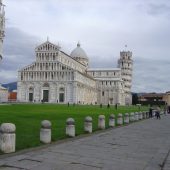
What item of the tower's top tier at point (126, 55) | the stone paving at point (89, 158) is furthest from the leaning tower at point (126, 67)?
the stone paving at point (89, 158)

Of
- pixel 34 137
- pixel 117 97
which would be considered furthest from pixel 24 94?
pixel 34 137

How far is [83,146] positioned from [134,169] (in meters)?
4.34

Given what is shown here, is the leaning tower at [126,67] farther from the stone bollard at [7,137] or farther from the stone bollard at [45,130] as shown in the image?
the stone bollard at [7,137]

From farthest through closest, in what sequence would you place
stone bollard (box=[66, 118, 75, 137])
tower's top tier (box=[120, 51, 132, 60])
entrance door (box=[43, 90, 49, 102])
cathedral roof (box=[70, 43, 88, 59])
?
tower's top tier (box=[120, 51, 132, 60]), cathedral roof (box=[70, 43, 88, 59]), entrance door (box=[43, 90, 49, 102]), stone bollard (box=[66, 118, 75, 137])

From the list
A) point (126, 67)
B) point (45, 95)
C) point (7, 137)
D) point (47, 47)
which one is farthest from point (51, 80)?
point (7, 137)

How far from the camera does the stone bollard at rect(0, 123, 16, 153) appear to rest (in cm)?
1102

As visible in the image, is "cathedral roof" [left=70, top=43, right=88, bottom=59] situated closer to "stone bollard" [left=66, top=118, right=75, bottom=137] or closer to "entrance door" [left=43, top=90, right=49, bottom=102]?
"entrance door" [left=43, top=90, right=49, bottom=102]

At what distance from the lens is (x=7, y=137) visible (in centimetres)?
1113

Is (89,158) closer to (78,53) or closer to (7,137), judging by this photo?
(7,137)

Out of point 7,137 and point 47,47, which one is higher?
point 47,47

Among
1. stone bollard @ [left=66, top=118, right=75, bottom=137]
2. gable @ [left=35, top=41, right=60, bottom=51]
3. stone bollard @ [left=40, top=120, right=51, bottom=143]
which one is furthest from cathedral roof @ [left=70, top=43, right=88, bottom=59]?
stone bollard @ [left=40, top=120, right=51, bottom=143]

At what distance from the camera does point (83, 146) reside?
14039 mm

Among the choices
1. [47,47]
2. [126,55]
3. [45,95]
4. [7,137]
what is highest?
[126,55]

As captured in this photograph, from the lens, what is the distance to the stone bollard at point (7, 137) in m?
11.0
